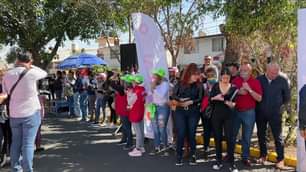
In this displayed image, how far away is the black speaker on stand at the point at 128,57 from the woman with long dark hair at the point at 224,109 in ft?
16.9

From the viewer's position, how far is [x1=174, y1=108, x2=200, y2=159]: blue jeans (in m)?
8.04

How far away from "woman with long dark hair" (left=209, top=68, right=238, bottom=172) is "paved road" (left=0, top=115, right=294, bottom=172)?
47 cm

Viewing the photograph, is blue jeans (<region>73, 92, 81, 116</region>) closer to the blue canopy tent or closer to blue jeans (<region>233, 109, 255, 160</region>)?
the blue canopy tent

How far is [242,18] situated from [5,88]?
4.69 meters

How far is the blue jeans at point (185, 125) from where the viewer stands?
804 centimetres

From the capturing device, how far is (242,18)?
8.72 meters

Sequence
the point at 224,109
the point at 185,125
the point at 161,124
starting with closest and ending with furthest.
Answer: the point at 224,109, the point at 185,125, the point at 161,124

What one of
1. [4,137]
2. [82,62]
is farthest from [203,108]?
[82,62]

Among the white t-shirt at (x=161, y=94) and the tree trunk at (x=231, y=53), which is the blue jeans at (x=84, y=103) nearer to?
the tree trunk at (x=231, y=53)

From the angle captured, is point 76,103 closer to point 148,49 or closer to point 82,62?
point 82,62

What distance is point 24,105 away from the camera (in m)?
6.68

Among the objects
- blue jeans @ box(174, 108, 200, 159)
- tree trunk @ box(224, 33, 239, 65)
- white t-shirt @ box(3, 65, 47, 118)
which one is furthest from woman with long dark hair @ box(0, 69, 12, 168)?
tree trunk @ box(224, 33, 239, 65)

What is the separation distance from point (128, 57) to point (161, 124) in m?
4.06

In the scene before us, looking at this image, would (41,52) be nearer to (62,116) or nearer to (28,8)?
(62,116)
